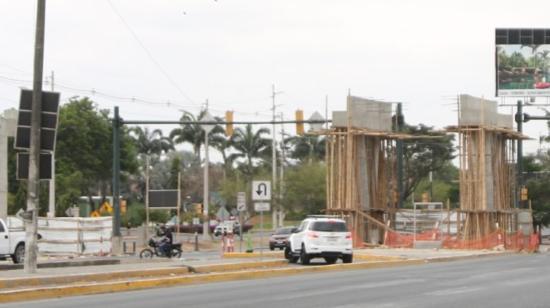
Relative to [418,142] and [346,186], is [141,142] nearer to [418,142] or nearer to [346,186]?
[418,142]

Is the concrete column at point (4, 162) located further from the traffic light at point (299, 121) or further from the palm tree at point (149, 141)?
the palm tree at point (149, 141)

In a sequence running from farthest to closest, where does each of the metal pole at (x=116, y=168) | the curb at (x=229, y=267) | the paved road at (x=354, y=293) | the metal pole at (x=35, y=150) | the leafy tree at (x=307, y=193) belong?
the leafy tree at (x=307, y=193), the metal pole at (x=116, y=168), the curb at (x=229, y=267), the metal pole at (x=35, y=150), the paved road at (x=354, y=293)

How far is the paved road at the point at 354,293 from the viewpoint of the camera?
17672mm

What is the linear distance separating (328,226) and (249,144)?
85.5 metres

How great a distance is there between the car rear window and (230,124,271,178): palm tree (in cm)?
8412

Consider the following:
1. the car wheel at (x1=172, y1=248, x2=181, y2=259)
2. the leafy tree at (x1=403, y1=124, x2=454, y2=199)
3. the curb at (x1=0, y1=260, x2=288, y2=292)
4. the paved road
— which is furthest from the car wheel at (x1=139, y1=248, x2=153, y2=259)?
the leafy tree at (x1=403, y1=124, x2=454, y2=199)

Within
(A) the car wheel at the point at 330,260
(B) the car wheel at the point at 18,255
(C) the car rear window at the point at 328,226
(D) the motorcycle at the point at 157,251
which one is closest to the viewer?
(B) the car wheel at the point at 18,255

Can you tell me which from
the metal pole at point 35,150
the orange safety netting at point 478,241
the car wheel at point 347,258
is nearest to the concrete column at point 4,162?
the metal pole at point 35,150

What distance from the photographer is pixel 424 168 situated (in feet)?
304

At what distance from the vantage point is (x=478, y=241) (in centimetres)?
4966

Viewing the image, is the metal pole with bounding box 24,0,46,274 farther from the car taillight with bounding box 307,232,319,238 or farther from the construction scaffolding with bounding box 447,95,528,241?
the construction scaffolding with bounding box 447,95,528,241

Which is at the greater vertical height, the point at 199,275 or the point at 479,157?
the point at 479,157

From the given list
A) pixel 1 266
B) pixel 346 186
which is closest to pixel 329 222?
pixel 1 266

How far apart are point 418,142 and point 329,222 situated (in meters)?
60.4
